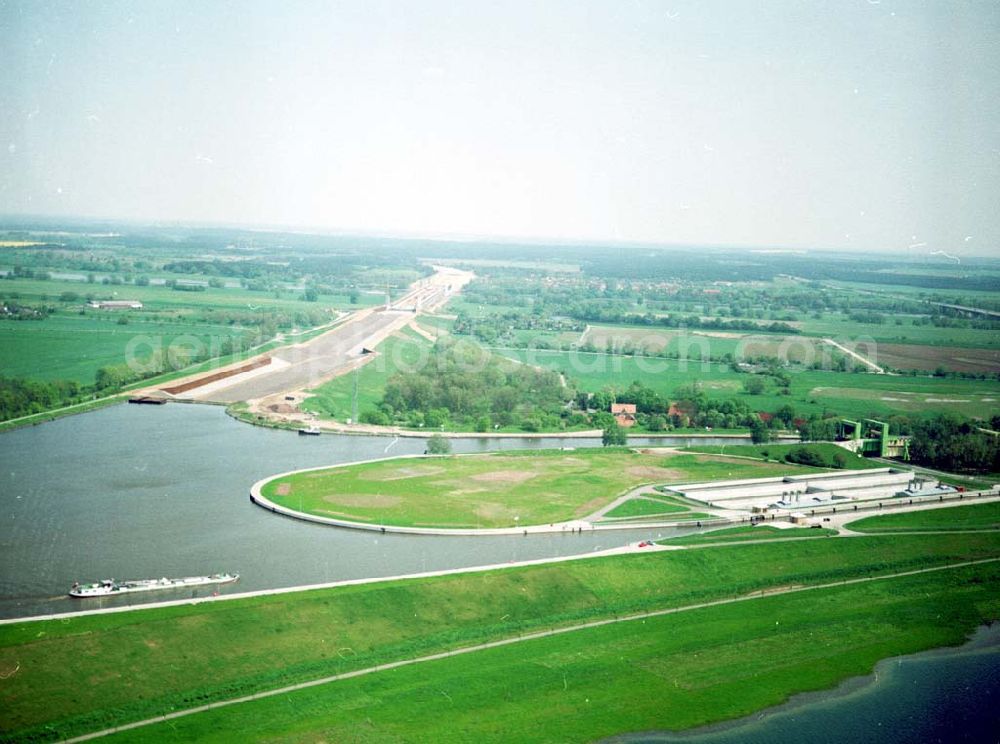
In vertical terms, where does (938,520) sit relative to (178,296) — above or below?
below

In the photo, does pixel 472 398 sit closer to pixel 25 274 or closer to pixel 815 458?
pixel 815 458

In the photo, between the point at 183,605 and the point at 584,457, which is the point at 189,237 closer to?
the point at 584,457

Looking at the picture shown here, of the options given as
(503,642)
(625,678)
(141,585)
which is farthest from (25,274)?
(625,678)

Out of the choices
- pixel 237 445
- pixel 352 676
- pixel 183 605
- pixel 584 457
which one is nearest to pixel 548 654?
pixel 352 676

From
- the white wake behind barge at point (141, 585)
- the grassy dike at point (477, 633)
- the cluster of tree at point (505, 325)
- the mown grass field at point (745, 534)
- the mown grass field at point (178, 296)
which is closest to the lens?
the grassy dike at point (477, 633)

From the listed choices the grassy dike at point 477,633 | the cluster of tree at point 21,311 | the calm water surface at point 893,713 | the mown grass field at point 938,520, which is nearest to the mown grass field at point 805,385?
the mown grass field at point 938,520

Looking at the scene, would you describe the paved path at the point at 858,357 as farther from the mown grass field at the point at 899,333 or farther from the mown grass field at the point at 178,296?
the mown grass field at the point at 178,296
